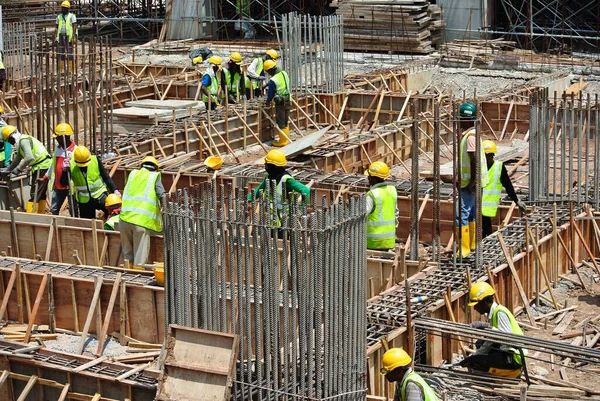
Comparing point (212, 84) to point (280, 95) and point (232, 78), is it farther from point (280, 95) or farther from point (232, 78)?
point (280, 95)

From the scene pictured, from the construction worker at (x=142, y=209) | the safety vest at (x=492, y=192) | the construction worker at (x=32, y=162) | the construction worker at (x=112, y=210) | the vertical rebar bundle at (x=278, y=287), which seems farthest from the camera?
the construction worker at (x=32, y=162)

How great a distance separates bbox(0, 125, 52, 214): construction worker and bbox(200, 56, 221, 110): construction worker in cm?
604

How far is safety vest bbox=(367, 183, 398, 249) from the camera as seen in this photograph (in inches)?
550

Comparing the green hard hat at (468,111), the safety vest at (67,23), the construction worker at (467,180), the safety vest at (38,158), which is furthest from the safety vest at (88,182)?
the safety vest at (67,23)

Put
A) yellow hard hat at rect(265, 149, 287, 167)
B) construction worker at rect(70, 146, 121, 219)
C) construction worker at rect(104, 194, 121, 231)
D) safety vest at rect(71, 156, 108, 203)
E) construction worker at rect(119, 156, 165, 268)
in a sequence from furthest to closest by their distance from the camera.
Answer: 1. safety vest at rect(71, 156, 108, 203)
2. construction worker at rect(70, 146, 121, 219)
3. construction worker at rect(104, 194, 121, 231)
4. construction worker at rect(119, 156, 165, 268)
5. yellow hard hat at rect(265, 149, 287, 167)

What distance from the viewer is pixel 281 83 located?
22422 millimetres

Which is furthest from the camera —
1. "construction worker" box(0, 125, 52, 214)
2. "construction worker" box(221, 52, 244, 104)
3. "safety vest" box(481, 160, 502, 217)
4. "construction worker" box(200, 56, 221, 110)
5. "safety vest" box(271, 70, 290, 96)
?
"construction worker" box(221, 52, 244, 104)

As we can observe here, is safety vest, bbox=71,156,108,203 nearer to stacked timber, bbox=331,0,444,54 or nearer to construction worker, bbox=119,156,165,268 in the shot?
construction worker, bbox=119,156,165,268

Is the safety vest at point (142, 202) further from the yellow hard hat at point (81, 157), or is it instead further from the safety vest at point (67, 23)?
the safety vest at point (67, 23)

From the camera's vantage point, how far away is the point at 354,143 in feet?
70.2

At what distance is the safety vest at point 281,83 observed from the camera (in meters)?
22.4

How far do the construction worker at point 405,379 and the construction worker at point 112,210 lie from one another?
6.26 metres

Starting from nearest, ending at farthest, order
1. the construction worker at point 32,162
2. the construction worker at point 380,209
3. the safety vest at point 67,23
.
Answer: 1. the construction worker at point 380,209
2. the construction worker at point 32,162
3. the safety vest at point 67,23

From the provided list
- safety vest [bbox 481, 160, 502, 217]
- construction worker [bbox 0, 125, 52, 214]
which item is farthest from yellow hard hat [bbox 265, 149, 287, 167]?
construction worker [bbox 0, 125, 52, 214]
